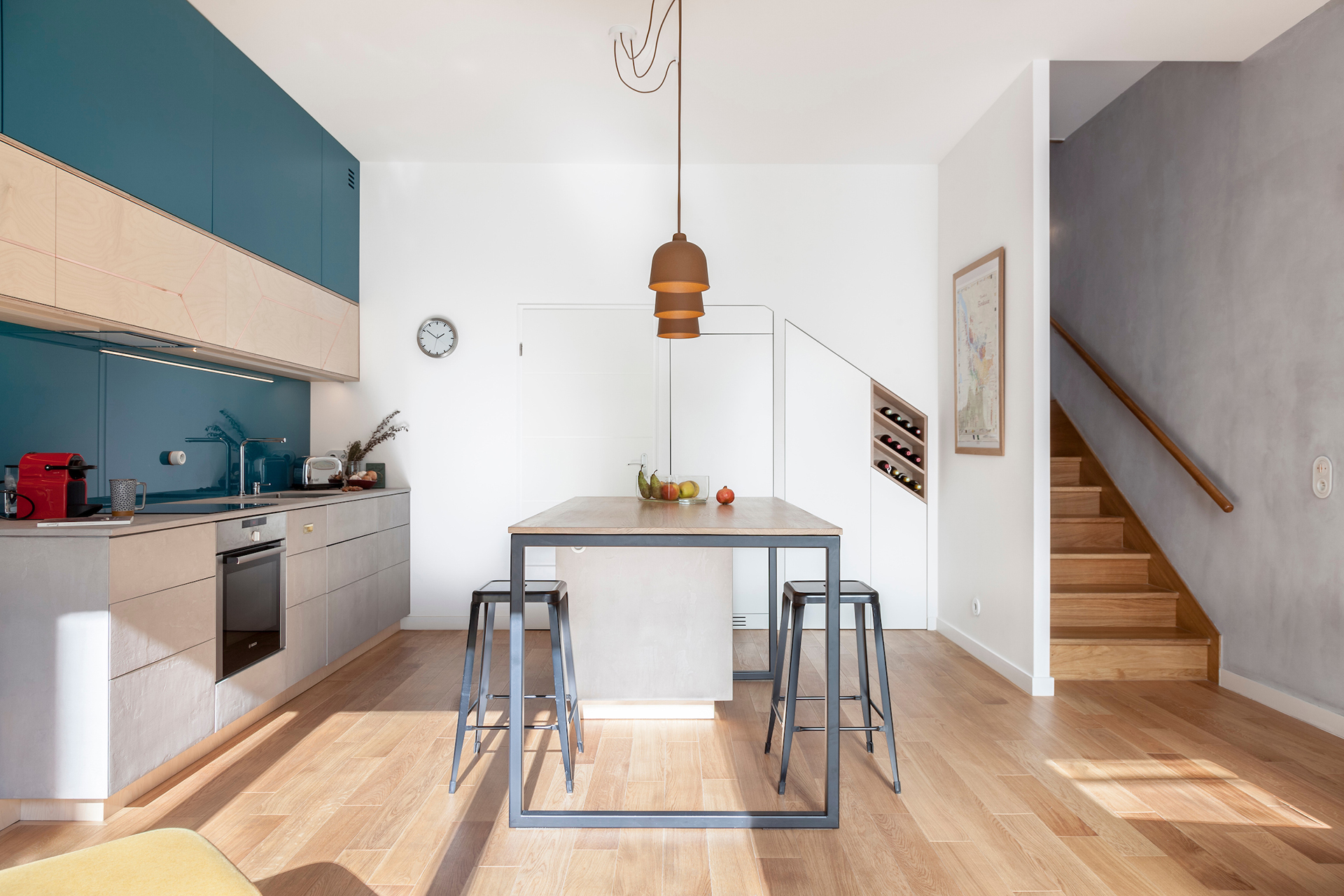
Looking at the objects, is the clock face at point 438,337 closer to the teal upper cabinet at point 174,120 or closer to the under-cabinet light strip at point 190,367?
the teal upper cabinet at point 174,120

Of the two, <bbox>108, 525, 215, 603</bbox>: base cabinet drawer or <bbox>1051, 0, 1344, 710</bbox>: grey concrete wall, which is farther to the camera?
<bbox>1051, 0, 1344, 710</bbox>: grey concrete wall

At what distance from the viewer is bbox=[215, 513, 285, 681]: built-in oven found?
9.26ft

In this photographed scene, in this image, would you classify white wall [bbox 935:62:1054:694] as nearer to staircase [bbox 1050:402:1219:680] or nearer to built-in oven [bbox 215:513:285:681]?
staircase [bbox 1050:402:1219:680]

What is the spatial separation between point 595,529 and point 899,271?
3529mm

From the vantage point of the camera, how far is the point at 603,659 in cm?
310

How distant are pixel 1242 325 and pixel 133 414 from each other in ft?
17.2

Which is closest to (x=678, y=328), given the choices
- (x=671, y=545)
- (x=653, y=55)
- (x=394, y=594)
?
(x=671, y=545)

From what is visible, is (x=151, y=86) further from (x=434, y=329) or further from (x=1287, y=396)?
(x=1287, y=396)

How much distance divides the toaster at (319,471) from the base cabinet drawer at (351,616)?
67 cm

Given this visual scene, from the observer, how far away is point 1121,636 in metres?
3.80

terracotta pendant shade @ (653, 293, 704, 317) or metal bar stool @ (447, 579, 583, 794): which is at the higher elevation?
terracotta pendant shade @ (653, 293, 704, 317)

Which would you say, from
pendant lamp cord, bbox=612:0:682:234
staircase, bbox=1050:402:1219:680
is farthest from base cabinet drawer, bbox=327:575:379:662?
staircase, bbox=1050:402:1219:680

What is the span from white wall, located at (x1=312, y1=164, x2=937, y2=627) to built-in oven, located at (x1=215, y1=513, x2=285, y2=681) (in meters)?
1.63

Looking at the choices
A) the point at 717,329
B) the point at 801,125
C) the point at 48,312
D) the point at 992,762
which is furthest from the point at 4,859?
the point at 801,125
